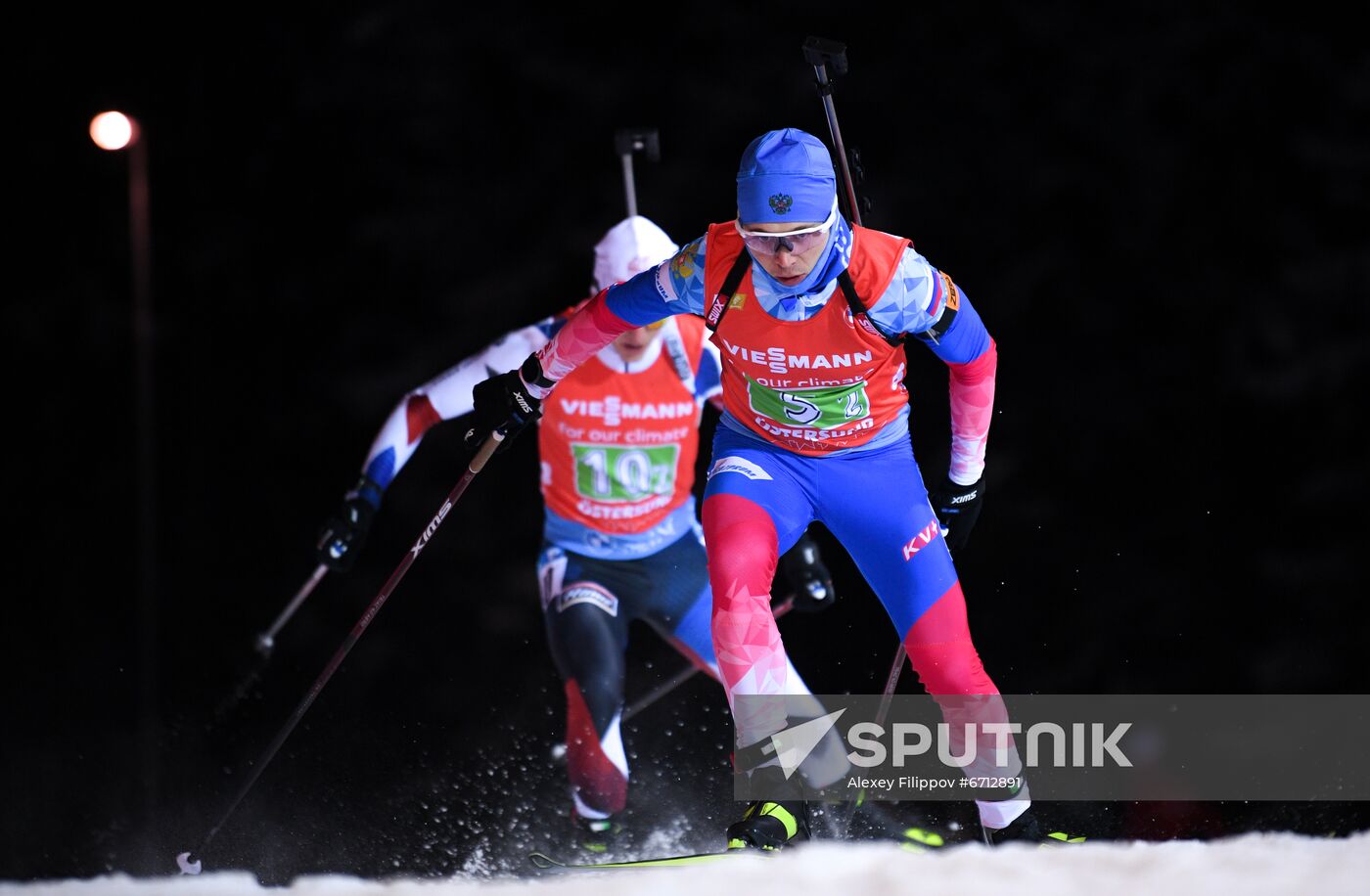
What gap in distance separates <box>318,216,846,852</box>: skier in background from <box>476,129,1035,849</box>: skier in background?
51cm

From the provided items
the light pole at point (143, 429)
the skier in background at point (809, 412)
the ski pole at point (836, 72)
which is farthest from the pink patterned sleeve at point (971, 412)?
the light pole at point (143, 429)

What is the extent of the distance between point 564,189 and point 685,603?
149 cm

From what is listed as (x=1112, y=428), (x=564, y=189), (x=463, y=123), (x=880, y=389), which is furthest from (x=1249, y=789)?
(x=463, y=123)

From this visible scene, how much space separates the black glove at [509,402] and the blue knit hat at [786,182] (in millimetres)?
802

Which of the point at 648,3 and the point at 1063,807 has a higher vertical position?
the point at 648,3

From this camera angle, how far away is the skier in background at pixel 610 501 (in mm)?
4277

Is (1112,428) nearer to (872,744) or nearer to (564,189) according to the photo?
(872,744)

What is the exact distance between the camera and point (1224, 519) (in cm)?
519

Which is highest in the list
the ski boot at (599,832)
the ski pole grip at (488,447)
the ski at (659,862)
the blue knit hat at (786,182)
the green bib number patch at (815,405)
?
the blue knit hat at (786,182)

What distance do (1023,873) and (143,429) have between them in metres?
3.55

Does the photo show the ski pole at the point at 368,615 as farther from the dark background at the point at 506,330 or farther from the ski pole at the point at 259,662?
the ski pole at the point at 259,662

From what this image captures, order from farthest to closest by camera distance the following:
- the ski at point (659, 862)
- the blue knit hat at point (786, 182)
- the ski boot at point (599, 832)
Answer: the ski boot at point (599, 832) → the ski at point (659, 862) → the blue knit hat at point (786, 182)

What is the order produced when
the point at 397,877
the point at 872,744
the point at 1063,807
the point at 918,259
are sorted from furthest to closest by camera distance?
the point at 1063,807
the point at 397,877
the point at 872,744
the point at 918,259

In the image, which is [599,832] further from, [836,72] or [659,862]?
[836,72]
